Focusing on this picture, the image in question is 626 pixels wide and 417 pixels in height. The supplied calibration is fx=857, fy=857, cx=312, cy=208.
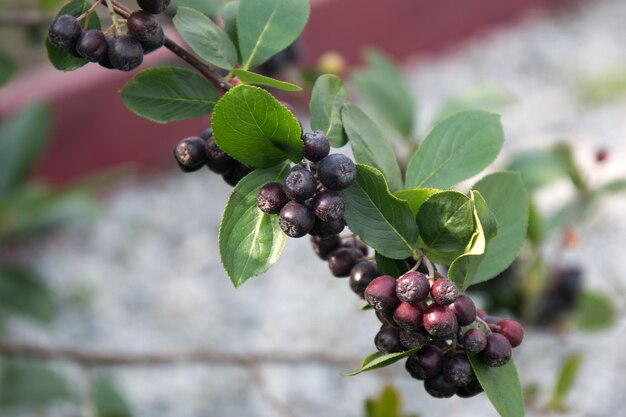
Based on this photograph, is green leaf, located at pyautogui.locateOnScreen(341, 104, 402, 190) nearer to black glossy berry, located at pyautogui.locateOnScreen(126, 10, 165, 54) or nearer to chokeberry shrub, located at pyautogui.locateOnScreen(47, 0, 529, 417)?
chokeberry shrub, located at pyautogui.locateOnScreen(47, 0, 529, 417)

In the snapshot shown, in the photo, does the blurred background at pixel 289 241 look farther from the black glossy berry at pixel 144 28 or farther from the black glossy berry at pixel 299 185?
the black glossy berry at pixel 299 185

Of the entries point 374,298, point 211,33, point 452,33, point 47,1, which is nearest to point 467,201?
point 374,298

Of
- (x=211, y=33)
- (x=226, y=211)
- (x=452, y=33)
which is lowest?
(x=226, y=211)

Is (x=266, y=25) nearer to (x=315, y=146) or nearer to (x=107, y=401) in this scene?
(x=315, y=146)

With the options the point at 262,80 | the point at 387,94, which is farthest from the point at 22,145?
the point at 262,80

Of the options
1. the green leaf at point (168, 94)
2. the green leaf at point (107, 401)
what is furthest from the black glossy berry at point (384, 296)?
the green leaf at point (107, 401)

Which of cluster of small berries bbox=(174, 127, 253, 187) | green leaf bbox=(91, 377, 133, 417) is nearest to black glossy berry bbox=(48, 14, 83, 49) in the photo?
cluster of small berries bbox=(174, 127, 253, 187)

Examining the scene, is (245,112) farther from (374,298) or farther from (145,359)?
(145,359)
